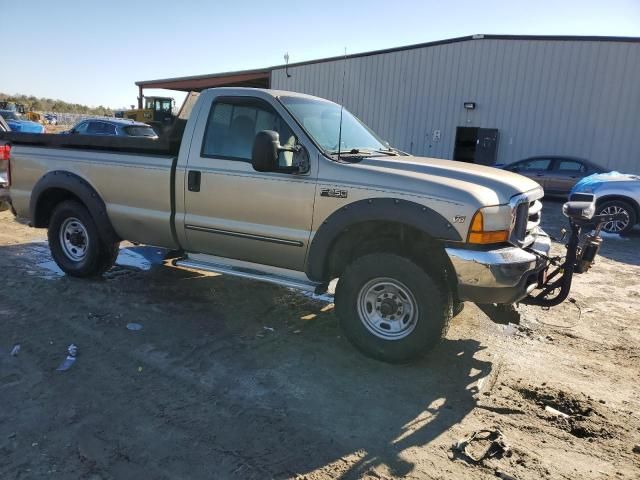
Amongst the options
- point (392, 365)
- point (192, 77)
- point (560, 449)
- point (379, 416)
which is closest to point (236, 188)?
point (392, 365)

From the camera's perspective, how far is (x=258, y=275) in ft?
14.7

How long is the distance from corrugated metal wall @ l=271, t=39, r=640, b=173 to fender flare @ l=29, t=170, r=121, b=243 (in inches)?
712

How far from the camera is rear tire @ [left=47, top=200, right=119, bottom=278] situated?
5.59 metres

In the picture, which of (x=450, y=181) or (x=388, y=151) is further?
(x=388, y=151)

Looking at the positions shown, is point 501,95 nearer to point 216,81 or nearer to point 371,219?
point 216,81

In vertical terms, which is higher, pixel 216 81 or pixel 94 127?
pixel 216 81

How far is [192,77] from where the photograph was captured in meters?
30.3

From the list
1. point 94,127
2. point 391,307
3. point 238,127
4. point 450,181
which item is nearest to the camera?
point 450,181

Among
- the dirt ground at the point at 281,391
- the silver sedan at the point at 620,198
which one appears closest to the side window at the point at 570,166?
the silver sedan at the point at 620,198

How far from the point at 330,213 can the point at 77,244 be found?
135 inches

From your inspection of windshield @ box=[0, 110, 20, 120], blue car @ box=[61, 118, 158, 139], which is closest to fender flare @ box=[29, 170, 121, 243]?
blue car @ box=[61, 118, 158, 139]

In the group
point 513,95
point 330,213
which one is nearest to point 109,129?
point 330,213

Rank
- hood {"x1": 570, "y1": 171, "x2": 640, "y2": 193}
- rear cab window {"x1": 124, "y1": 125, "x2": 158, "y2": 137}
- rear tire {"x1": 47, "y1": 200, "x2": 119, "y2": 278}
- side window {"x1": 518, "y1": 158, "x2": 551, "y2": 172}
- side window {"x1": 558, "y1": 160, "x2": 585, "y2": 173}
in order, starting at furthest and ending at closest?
side window {"x1": 518, "y1": 158, "x2": 551, "y2": 172} < side window {"x1": 558, "y1": 160, "x2": 585, "y2": 173} < rear cab window {"x1": 124, "y1": 125, "x2": 158, "y2": 137} < hood {"x1": 570, "y1": 171, "x2": 640, "y2": 193} < rear tire {"x1": 47, "y1": 200, "x2": 119, "y2": 278}

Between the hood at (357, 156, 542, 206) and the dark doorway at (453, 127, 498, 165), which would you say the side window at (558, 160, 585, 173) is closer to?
the dark doorway at (453, 127, 498, 165)
